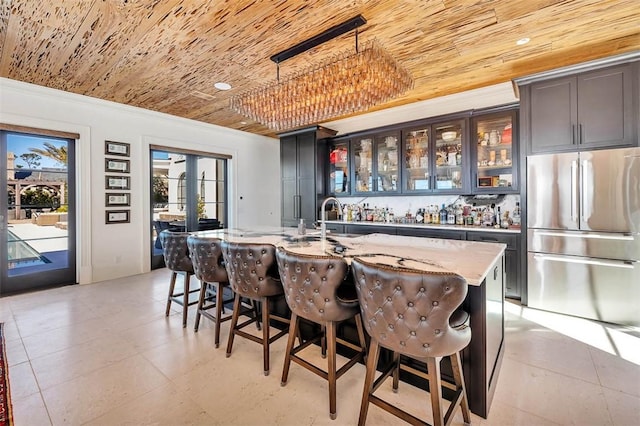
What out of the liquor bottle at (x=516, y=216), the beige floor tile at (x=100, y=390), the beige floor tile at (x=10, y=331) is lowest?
the beige floor tile at (x=100, y=390)

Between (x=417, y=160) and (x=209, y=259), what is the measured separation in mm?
3389

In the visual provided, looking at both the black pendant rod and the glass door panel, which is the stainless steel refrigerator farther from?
the glass door panel

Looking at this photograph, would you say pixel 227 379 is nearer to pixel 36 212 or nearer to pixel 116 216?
pixel 116 216

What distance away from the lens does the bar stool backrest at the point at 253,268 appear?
205 centimetres

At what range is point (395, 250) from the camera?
2094 millimetres

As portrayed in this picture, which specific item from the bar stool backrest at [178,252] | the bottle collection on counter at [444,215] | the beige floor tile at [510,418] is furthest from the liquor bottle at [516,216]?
the bar stool backrest at [178,252]

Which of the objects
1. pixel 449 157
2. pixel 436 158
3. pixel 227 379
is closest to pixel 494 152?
pixel 449 157

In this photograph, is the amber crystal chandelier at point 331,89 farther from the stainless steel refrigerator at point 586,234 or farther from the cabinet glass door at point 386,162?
the cabinet glass door at point 386,162

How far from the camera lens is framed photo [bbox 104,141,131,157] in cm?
436

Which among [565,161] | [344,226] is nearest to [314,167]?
[344,226]

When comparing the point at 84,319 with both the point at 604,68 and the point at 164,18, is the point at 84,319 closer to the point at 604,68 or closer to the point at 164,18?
the point at 164,18

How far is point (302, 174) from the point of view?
539 cm

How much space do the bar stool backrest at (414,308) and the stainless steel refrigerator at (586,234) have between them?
8.01 feet

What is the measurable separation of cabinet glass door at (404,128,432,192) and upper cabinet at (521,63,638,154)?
1.34m
